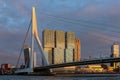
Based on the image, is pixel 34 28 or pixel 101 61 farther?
pixel 34 28

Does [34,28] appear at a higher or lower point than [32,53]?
higher

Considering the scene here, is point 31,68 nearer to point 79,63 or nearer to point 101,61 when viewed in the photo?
point 79,63

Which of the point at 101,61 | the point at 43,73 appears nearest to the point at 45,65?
the point at 43,73

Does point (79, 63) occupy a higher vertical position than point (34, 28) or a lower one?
lower

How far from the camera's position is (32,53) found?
99125mm

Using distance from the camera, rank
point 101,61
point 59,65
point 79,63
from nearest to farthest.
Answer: point 101,61 < point 79,63 < point 59,65

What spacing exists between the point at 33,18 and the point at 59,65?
1524cm

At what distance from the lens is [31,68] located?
Result: 347 ft

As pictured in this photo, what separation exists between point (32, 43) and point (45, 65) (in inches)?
491

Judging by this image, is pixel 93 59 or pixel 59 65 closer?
pixel 93 59

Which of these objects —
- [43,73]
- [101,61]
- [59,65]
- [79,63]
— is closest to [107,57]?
[101,61]

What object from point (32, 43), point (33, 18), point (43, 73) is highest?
point (33, 18)

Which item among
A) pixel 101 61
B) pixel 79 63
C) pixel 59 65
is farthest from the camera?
pixel 59 65

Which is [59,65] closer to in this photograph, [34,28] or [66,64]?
[66,64]
